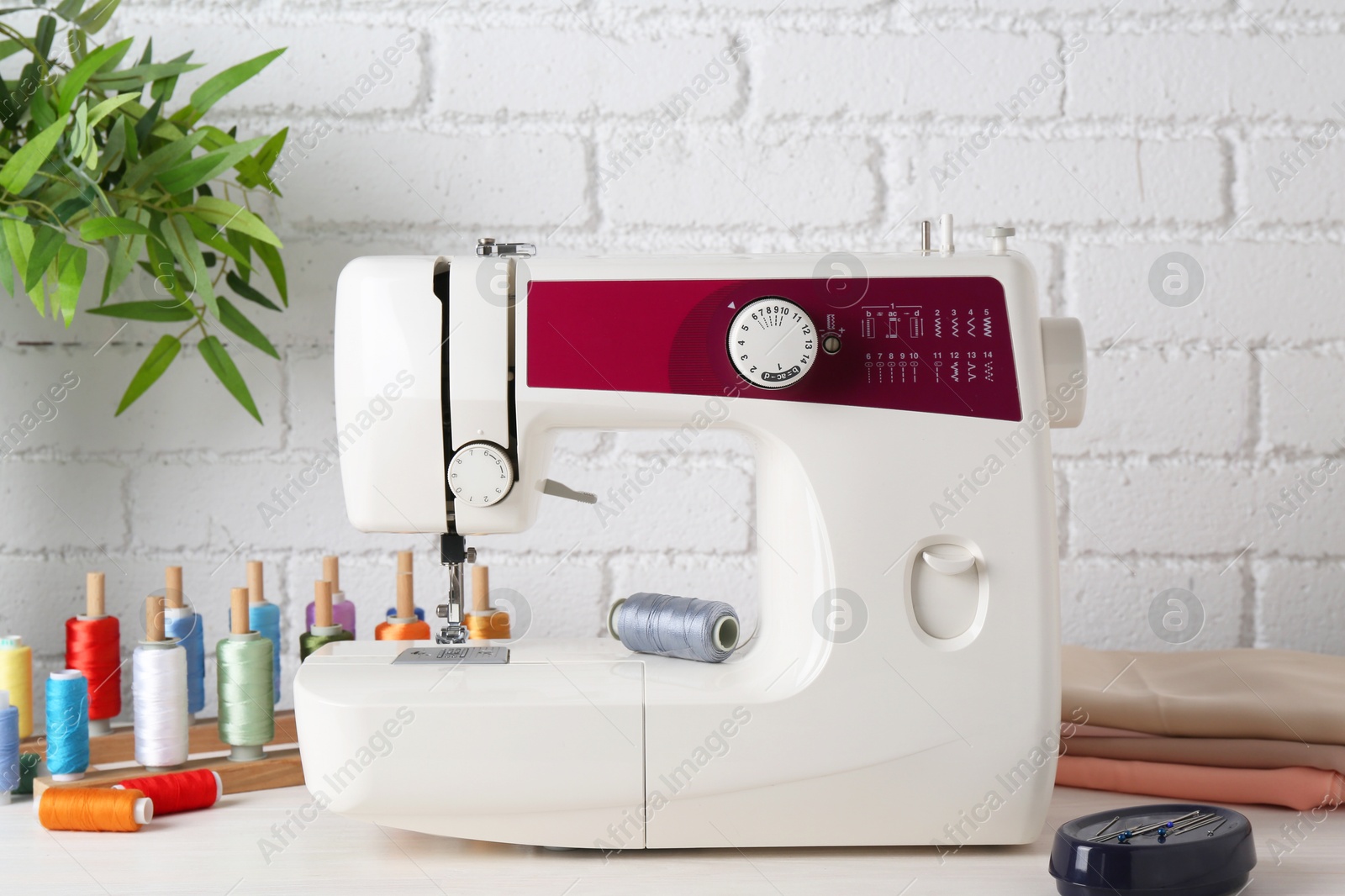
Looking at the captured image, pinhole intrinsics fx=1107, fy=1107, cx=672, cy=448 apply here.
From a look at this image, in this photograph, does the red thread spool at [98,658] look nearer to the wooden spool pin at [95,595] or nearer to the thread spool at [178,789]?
the wooden spool pin at [95,595]

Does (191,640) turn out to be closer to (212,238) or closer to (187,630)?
(187,630)

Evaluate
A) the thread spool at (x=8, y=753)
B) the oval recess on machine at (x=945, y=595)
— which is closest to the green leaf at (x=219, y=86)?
the thread spool at (x=8, y=753)

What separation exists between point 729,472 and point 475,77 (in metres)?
0.61

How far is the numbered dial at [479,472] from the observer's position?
36.6 inches

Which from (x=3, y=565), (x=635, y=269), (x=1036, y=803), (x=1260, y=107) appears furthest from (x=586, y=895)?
(x=1260, y=107)

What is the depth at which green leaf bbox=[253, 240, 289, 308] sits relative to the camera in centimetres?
133

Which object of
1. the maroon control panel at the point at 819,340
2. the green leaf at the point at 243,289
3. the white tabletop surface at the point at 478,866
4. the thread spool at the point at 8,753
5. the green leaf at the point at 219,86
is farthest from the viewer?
the green leaf at the point at 243,289

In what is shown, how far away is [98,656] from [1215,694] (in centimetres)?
112

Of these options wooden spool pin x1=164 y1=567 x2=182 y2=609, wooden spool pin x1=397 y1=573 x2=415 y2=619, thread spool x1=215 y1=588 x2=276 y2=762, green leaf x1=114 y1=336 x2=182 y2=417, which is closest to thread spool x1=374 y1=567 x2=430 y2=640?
wooden spool pin x1=397 y1=573 x2=415 y2=619

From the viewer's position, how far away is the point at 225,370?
1323mm

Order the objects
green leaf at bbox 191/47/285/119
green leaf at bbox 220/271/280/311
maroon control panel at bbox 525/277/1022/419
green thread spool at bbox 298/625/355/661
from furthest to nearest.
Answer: green leaf at bbox 220/271/280/311 < green leaf at bbox 191/47/285/119 < green thread spool at bbox 298/625/355/661 < maroon control panel at bbox 525/277/1022/419

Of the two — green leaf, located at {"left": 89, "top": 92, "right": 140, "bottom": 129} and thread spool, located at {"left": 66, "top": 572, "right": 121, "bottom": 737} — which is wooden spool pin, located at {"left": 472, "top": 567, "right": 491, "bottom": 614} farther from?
green leaf, located at {"left": 89, "top": 92, "right": 140, "bottom": 129}

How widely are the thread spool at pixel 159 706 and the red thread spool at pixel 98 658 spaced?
0.30 feet

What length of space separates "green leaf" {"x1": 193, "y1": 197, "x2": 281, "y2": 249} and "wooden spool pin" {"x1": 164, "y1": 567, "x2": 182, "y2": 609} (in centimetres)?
37
